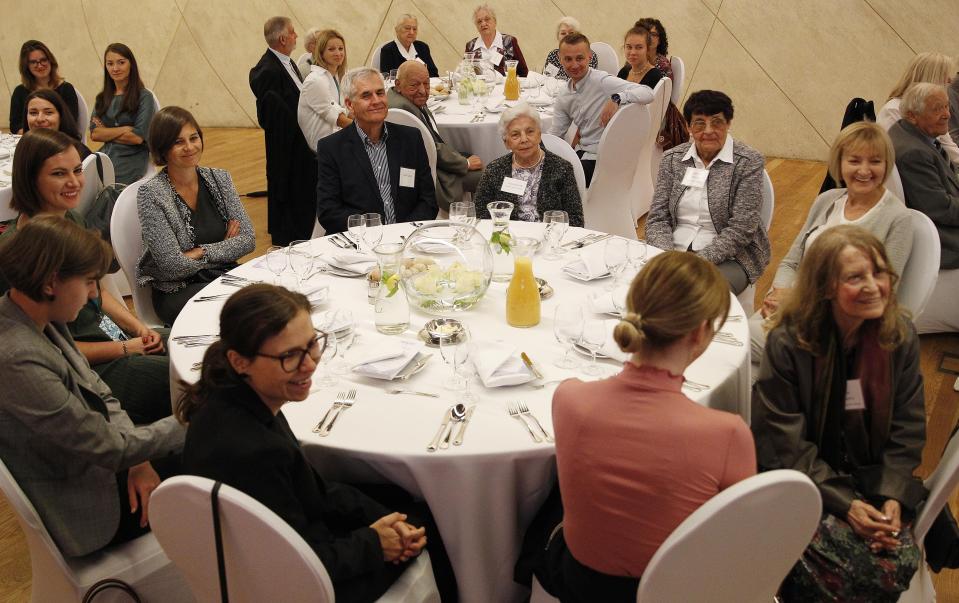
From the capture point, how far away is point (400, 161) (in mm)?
4285

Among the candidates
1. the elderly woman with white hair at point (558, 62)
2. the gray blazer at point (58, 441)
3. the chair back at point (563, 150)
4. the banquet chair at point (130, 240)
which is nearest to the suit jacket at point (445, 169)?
the chair back at point (563, 150)

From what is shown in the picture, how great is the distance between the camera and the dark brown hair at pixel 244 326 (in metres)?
1.76

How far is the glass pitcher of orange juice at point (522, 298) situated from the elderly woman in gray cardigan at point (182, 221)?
1.59 meters

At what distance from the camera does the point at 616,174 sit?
16.4ft

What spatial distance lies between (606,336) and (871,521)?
2.78ft

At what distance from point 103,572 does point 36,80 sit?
509 centimetres

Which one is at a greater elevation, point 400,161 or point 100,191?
point 400,161

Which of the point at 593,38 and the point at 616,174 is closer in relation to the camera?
the point at 616,174

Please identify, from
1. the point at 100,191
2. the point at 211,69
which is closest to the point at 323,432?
the point at 100,191

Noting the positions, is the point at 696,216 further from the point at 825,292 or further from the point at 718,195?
the point at 825,292

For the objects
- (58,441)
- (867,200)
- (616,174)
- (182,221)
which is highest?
(867,200)

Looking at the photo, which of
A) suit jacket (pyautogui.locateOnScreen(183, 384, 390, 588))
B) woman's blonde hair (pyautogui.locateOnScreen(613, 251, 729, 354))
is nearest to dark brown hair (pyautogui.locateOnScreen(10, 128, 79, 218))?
suit jacket (pyautogui.locateOnScreen(183, 384, 390, 588))

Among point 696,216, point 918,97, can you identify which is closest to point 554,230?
point 696,216

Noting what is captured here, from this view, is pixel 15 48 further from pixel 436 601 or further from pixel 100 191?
pixel 436 601
